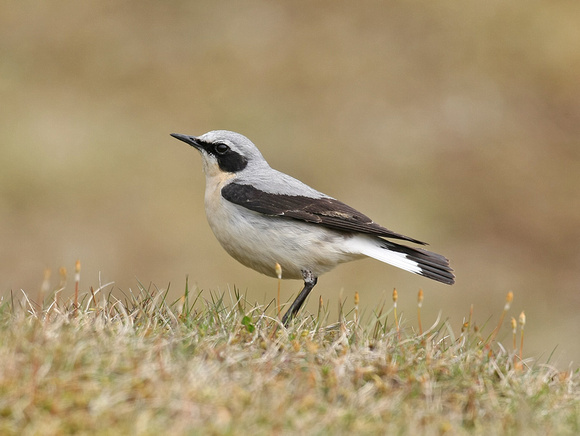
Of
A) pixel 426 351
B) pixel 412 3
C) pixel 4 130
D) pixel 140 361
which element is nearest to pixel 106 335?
pixel 140 361

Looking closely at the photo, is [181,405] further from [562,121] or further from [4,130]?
[562,121]

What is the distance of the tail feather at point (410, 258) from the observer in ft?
25.5

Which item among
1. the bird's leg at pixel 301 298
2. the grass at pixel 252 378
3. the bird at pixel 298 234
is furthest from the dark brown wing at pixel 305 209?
the grass at pixel 252 378

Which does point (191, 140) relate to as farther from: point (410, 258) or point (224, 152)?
point (410, 258)

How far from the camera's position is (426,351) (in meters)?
5.90

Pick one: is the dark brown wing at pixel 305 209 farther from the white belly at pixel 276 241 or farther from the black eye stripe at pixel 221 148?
the black eye stripe at pixel 221 148

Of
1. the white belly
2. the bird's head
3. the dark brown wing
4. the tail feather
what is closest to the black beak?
the bird's head

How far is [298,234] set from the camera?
305 inches

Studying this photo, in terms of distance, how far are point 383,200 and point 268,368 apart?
11560 mm

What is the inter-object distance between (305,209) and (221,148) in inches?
52.2

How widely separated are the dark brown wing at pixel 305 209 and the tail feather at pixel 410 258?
24cm

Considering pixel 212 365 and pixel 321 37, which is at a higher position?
pixel 321 37

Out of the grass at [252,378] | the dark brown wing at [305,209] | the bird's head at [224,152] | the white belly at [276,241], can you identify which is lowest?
the grass at [252,378]

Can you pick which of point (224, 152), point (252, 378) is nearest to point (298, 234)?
point (224, 152)
